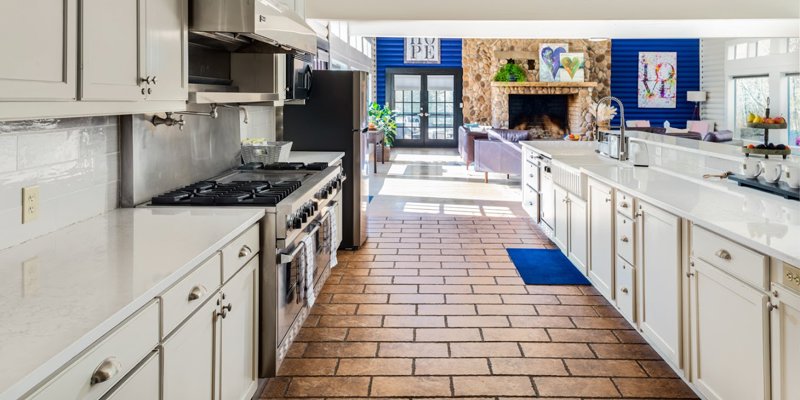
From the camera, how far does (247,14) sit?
8.55 ft

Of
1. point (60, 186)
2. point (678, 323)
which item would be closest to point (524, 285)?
point (678, 323)

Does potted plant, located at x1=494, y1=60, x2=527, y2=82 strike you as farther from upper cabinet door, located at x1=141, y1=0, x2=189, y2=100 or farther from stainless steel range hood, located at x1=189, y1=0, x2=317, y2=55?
upper cabinet door, located at x1=141, y1=0, x2=189, y2=100

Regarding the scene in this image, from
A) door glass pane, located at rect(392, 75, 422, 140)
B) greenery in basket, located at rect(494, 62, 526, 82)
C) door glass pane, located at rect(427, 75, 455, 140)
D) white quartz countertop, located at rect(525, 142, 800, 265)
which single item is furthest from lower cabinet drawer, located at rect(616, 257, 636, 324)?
door glass pane, located at rect(392, 75, 422, 140)

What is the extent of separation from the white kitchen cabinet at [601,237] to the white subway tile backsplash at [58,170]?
2674 mm

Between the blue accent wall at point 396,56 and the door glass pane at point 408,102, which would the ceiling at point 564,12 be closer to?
the blue accent wall at point 396,56

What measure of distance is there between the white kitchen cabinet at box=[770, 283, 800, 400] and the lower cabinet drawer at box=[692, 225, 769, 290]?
0.08 m

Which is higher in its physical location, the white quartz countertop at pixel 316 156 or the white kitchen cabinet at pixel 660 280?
the white quartz countertop at pixel 316 156

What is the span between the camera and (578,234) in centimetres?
456

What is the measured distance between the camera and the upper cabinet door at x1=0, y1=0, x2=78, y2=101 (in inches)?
54.6

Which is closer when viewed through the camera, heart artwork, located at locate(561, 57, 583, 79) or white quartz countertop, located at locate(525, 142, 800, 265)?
white quartz countertop, located at locate(525, 142, 800, 265)

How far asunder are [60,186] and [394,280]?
2773 millimetres

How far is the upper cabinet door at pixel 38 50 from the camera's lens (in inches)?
54.6

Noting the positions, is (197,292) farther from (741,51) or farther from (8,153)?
(741,51)

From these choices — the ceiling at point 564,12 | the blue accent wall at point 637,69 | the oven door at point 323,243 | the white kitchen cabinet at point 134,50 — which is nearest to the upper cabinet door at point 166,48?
the white kitchen cabinet at point 134,50
